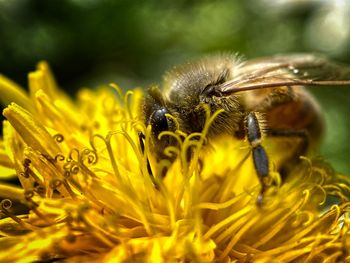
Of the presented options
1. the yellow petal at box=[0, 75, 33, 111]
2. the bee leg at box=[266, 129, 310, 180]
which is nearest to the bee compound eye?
the bee leg at box=[266, 129, 310, 180]

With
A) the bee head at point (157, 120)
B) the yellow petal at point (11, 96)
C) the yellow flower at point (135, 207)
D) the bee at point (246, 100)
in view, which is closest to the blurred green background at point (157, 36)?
the yellow petal at point (11, 96)

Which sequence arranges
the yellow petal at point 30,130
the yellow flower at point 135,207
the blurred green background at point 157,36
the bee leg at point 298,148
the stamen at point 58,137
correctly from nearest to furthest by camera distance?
the yellow flower at point 135,207
the yellow petal at point 30,130
the stamen at point 58,137
the bee leg at point 298,148
the blurred green background at point 157,36

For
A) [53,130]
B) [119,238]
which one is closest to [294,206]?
[119,238]

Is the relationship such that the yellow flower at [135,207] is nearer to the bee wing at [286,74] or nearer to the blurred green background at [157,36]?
the bee wing at [286,74]

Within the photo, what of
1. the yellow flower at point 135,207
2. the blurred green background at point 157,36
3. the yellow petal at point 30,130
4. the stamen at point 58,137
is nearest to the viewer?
the yellow flower at point 135,207

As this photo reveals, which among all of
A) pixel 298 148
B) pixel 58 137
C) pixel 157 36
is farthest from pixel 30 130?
pixel 157 36

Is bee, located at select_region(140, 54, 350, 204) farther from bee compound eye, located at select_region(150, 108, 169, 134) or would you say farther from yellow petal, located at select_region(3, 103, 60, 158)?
yellow petal, located at select_region(3, 103, 60, 158)
